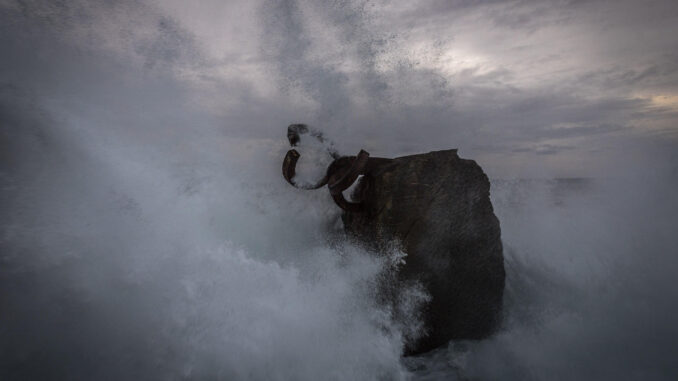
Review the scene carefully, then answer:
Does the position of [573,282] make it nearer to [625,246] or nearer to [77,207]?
[625,246]

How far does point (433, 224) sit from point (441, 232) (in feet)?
0.51

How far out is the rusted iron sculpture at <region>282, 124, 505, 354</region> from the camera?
11.1 ft

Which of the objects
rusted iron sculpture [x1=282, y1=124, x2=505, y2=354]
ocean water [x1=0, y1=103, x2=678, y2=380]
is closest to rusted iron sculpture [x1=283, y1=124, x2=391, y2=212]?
rusted iron sculpture [x1=282, y1=124, x2=505, y2=354]

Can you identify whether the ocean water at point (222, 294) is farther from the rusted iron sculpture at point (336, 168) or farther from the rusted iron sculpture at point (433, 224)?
the rusted iron sculpture at point (336, 168)

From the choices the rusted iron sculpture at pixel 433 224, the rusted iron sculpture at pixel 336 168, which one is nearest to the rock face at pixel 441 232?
the rusted iron sculpture at pixel 433 224

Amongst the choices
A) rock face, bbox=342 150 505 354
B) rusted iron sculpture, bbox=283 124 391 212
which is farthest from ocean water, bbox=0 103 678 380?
rusted iron sculpture, bbox=283 124 391 212

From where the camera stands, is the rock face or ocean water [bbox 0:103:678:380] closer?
ocean water [bbox 0:103:678:380]

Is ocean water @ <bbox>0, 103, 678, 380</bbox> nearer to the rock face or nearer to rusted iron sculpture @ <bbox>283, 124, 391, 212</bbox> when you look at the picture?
the rock face

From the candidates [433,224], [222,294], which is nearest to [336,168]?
[433,224]

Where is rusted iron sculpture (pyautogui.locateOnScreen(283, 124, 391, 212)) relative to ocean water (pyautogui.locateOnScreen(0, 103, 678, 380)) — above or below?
above

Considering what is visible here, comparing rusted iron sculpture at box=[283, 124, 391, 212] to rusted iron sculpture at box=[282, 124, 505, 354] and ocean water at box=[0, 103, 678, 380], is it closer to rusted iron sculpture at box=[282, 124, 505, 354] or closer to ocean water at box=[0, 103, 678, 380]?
rusted iron sculpture at box=[282, 124, 505, 354]

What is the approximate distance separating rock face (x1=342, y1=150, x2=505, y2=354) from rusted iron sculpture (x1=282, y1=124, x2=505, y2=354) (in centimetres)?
1

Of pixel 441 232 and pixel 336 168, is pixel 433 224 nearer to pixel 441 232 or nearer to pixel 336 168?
pixel 441 232

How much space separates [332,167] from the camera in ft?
11.5
